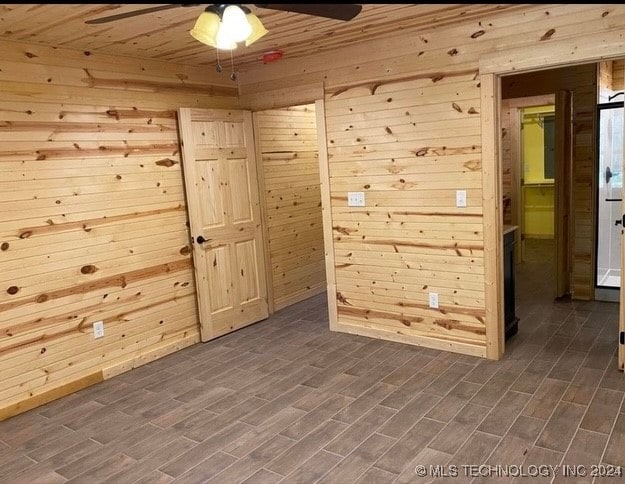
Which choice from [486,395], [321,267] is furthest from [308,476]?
[321,267]

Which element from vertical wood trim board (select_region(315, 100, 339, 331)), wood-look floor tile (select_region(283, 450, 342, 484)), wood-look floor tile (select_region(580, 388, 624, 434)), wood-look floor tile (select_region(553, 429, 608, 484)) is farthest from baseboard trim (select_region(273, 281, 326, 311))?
wood-look floor tile (select_region(553, 429, 608, 484))

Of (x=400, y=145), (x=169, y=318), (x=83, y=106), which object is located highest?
(x=83, y=106)

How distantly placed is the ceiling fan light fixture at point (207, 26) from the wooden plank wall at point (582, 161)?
381 centimetres

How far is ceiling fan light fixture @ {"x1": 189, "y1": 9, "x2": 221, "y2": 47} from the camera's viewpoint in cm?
249

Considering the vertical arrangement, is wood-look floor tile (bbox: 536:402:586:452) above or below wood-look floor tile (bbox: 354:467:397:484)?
above

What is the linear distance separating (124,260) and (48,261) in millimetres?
596

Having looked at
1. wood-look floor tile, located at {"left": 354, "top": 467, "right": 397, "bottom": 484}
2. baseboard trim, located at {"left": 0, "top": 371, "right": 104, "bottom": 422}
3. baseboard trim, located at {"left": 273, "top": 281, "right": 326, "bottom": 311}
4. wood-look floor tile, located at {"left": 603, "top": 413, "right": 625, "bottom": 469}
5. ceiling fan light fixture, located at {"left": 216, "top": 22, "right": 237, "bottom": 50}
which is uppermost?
ceiling fan light fixture, located at {"left": 216, "top": 22, "right": 237, "bottom": 50}

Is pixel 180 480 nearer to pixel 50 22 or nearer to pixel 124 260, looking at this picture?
pixel 124 260

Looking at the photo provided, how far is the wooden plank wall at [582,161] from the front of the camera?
497 cm

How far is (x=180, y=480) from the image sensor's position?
2596 millimetres

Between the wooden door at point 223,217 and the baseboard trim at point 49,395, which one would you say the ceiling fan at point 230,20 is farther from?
the baseboard trim at point 49,395

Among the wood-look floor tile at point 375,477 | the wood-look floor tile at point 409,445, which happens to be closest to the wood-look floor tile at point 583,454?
the wood-look floor tile at point 409,445

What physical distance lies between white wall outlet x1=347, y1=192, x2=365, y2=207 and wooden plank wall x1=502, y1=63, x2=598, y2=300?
2.33 meters

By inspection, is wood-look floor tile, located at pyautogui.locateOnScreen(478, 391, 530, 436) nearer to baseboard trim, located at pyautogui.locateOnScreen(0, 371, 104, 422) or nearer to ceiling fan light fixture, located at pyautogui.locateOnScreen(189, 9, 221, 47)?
ceiling fan light fixture, located at pyautogui.locateOnScreen(189, 9, 221, 47)
